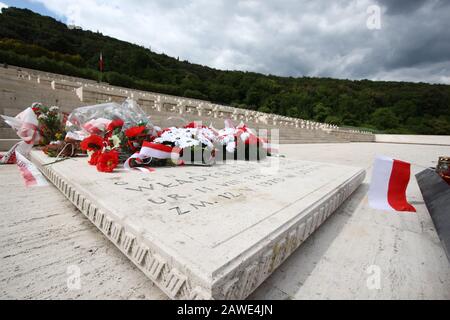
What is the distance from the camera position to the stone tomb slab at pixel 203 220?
2.94ft

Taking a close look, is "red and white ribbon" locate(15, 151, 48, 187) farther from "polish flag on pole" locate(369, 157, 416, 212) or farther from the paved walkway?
"polish flag on pole" locate(369, 157, 416, 212)

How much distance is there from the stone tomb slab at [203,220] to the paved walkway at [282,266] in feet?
0.37

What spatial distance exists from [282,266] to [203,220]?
1.76 feet

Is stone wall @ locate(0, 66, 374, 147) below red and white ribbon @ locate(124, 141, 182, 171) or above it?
above

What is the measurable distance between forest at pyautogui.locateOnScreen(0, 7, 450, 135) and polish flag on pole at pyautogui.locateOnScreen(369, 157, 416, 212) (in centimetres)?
3169

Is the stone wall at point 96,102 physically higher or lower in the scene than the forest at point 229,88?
lower

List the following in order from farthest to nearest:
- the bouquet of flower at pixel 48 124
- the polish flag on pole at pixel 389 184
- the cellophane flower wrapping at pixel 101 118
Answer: the bouquet of flower at pixel 48 124, the cellophane flower wrapping at pixel 101 118, the polish flag on pole at pixel 389 184

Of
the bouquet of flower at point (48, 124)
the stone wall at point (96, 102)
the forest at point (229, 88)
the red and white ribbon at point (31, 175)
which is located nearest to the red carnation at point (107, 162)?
the red and white ribbon at point (31, 175)

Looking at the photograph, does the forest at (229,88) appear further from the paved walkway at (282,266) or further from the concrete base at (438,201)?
the concrete base at (438,201)

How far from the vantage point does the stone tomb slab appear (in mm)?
897

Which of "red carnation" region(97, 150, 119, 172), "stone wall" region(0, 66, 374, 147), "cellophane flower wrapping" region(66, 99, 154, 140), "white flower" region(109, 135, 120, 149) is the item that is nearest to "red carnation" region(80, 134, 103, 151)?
"white flower" region(109, 135, 120, 149)

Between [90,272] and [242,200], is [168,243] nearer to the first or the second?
[90,272]

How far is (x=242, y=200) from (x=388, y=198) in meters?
1.79
